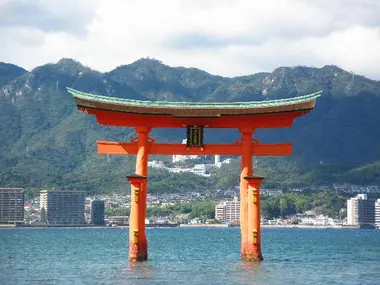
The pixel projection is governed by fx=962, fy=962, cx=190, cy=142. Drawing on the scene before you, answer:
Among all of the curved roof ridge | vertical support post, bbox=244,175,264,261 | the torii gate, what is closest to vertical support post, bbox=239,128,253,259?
the torii gate

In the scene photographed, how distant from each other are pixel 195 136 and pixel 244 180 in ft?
11.2

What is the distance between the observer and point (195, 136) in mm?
49844

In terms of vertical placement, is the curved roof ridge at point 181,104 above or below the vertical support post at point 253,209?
above

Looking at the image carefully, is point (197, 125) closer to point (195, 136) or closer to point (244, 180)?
point (195, 136)

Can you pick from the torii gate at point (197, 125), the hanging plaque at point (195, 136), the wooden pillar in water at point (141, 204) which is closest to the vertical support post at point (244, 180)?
the torii gate at point (197, 125)

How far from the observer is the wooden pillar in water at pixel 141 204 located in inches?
1917

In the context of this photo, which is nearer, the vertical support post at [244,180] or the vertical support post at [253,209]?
the vertical support post at [253,209]

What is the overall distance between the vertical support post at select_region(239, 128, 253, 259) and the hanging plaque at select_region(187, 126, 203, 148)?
2188 millimetres

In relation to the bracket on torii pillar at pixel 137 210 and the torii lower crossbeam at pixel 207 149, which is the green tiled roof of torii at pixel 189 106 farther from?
the bracket on torii pillar at pixel 137 210

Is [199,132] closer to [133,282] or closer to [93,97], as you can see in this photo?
[93,97]

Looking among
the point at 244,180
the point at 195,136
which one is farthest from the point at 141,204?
the point at 244,180

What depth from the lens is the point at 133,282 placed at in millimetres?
41906

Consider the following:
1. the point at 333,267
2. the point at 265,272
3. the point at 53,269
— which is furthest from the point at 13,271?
the point at 333,267

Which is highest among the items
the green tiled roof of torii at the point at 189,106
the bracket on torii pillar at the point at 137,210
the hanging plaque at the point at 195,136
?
the green tiled roof of torii at the point at 189,106
